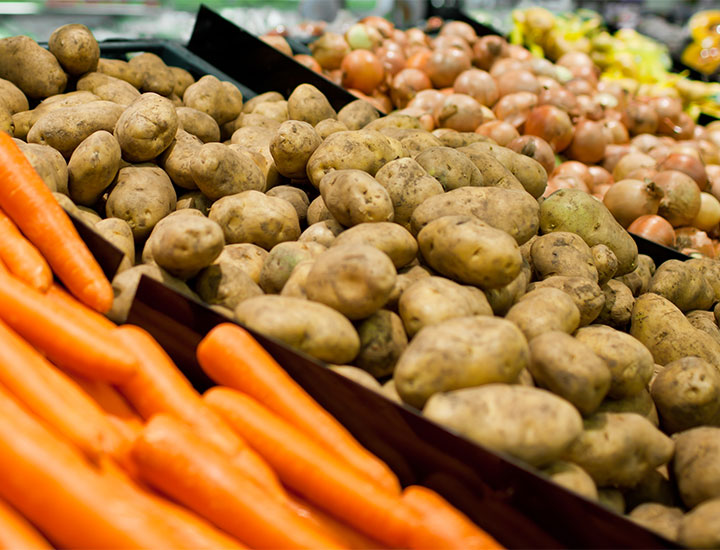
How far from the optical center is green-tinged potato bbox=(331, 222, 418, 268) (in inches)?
59.1

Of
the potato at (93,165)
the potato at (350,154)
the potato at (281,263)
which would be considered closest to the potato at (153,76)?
the potato at (93,165)

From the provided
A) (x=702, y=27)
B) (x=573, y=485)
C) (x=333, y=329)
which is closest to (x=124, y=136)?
(x=333, y=329)

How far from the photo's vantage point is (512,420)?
43.2 inches

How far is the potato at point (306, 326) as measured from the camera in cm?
127

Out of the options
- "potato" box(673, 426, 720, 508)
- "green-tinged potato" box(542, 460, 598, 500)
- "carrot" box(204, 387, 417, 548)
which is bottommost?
"carrot" box(204, 387, 417, 548)

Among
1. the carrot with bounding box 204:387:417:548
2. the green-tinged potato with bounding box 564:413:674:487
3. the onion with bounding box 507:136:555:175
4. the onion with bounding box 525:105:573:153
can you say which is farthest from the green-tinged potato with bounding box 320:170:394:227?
the onion with bounding box 525:105:573:153

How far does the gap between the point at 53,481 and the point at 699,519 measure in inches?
44.6

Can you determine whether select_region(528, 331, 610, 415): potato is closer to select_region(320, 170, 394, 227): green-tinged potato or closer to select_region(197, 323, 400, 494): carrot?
select_region(197, 323, 400, 494): carrot

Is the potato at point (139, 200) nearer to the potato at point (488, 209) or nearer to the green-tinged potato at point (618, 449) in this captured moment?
the potato at point (488, 209)

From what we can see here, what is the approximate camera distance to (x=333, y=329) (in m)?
1.28

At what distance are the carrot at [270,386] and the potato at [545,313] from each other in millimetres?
495

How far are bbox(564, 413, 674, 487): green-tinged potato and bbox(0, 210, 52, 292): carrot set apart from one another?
50.2 inches

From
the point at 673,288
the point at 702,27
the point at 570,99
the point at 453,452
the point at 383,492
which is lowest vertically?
the point at 383,492

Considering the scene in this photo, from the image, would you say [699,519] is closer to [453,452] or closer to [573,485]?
[573,485]
